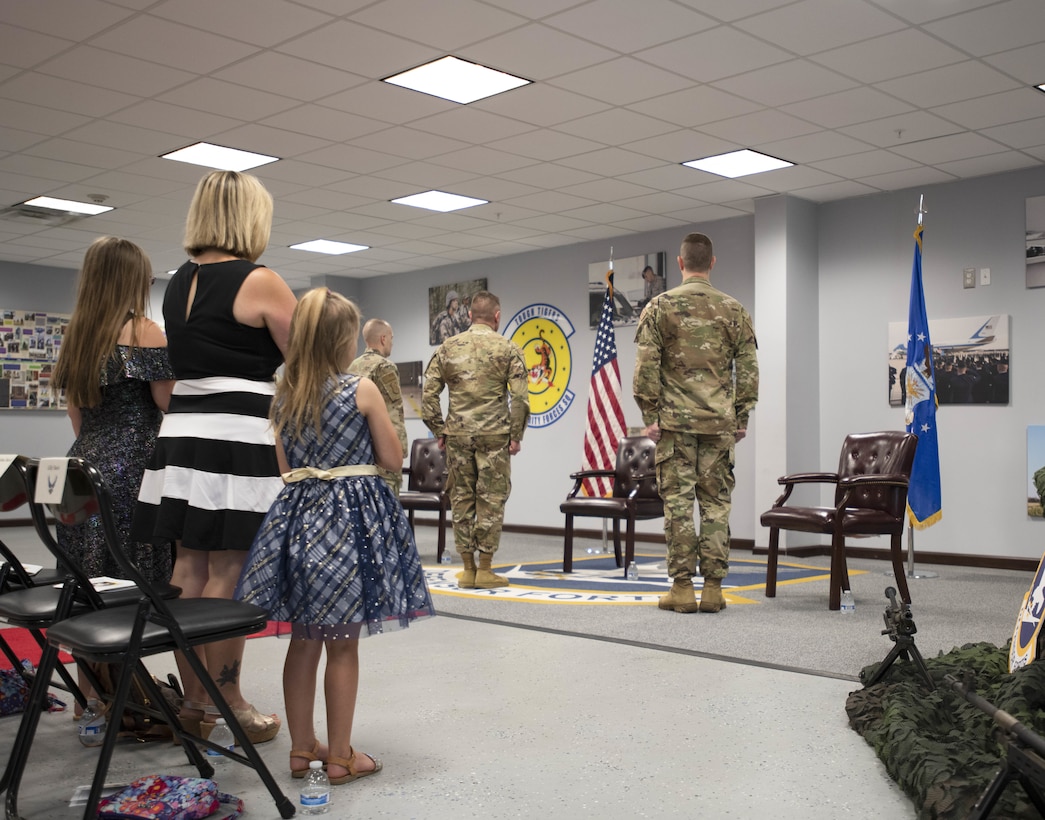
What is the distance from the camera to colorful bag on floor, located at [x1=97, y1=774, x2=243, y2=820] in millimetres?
2174

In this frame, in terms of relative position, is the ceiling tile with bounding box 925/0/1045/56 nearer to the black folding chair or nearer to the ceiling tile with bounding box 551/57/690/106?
the ceiling tile with bounding box 551/57/690/106

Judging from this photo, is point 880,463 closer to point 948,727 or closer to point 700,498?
point 700,498

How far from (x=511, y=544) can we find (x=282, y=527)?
717 centimetres

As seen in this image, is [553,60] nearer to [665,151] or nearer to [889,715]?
[665,151]

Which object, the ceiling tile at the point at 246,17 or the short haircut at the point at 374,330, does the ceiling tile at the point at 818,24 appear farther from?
the short haircut at the point at 374,330

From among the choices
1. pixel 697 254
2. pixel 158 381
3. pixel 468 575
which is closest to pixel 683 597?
pixel 468 575

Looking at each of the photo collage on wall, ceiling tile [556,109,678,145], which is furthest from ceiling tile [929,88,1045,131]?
the photo collage on wall

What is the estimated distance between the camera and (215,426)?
2.62 m

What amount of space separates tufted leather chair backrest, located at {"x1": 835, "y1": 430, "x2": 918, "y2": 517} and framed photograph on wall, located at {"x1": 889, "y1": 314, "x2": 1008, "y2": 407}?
4.71ft

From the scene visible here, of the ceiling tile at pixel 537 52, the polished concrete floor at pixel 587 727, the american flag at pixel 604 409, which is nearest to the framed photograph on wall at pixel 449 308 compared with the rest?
the american flag at pixel 604 409

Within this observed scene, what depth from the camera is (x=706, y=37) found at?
16.9ft

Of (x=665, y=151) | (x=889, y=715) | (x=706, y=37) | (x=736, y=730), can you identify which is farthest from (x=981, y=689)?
(x=665, y=151)

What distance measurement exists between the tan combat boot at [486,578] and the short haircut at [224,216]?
3.81 m

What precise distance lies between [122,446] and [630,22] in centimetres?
332
